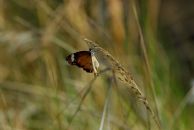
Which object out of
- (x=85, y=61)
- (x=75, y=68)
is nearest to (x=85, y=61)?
(x=85, y=61)

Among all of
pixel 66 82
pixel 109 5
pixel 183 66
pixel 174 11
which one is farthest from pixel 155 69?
pixel 174 11

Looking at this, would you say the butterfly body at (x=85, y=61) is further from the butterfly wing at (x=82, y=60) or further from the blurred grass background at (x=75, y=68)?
the blurred grass background at (x=75, y=68)

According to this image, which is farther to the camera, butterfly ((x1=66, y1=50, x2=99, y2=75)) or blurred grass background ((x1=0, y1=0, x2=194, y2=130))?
blurred grass background ((x1=0, y1=0, x2=194, y2=130))

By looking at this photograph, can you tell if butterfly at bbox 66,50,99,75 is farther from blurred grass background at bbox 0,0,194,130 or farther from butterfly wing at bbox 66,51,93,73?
blurred grass background at bbox 0,0,194,130

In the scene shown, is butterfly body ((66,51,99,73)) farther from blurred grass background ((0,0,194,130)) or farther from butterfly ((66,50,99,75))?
blurred grass background ((0,0,194,130))

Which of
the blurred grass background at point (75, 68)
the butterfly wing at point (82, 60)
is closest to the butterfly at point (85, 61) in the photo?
the butterfly wing at point (82, 60)

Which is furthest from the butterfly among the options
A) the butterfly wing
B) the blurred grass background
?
the blurred grass background

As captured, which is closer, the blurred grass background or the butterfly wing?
the butterfly wing
